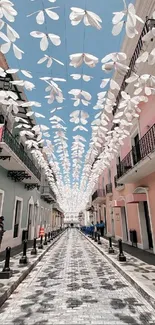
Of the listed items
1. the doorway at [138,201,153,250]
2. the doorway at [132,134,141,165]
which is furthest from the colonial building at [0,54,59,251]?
the doorway at [138,201,153,250]

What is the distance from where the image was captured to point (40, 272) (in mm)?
5852

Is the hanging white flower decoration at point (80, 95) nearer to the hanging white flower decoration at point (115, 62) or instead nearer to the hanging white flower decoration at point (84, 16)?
the hanging white flower decoration at point (115, 62)

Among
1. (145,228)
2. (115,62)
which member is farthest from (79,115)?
(145,228)

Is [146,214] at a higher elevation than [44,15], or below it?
below

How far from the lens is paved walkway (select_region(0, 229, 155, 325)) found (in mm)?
2920

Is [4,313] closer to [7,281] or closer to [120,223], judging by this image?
[7,281]

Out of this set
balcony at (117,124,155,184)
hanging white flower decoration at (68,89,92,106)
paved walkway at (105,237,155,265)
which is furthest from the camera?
balcony at (117,124,155,184)

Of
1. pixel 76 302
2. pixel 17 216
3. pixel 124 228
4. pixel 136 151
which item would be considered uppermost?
pixel 136 151

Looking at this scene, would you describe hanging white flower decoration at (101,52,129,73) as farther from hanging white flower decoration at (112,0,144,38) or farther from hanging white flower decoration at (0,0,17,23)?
hanging white flower decoration at (0,0,17,23)

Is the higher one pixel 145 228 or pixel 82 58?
pixel 82 58

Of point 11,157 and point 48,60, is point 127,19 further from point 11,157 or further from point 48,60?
point 11,157

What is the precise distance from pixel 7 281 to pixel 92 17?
5.52 meters

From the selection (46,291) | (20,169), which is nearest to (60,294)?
(46,291)

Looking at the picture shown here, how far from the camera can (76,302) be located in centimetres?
353
